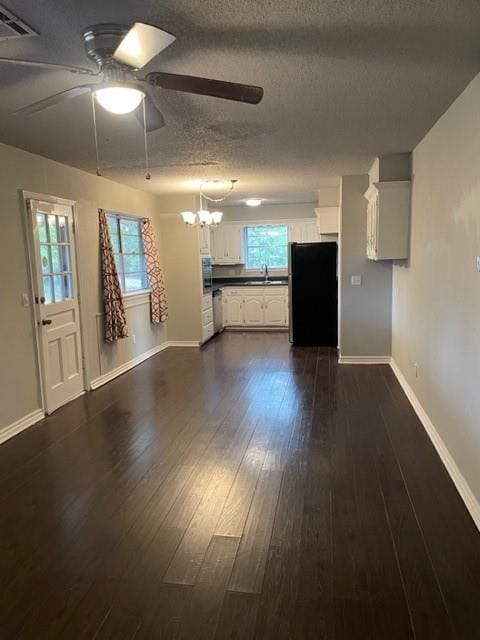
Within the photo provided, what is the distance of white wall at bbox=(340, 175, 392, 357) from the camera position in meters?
5.90

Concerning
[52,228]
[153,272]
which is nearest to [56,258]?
[52,228]

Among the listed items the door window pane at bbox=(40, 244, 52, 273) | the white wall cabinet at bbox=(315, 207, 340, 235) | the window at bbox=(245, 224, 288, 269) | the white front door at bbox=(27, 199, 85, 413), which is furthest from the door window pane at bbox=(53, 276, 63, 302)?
the window at bbox=(245, 224, 288, 269)

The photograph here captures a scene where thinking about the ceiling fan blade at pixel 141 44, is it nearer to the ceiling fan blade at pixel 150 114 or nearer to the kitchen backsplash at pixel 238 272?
the ceiling fan blade at pixel 150 114

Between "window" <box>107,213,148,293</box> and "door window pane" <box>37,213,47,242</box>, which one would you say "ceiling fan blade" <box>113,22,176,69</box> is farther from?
"window" <box>107,213,148,293</box>

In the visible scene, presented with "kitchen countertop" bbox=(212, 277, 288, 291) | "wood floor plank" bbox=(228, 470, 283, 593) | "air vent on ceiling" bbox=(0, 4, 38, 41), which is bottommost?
"wood floor plank" bbox=(228, 470, 283, 593)

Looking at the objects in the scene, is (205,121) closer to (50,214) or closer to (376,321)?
(50,214)

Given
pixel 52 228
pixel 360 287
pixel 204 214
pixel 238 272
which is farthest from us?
pixel 238 272

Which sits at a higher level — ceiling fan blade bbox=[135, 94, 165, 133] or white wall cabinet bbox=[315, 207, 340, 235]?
ceiling fan blade bbox=[135, 94, 165, 133]

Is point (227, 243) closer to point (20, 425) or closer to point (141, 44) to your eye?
point (20, 425)

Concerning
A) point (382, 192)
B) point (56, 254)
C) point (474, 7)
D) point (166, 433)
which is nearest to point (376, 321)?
point (382, 192)

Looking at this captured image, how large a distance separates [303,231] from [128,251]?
3.91m

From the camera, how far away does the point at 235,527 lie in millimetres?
2557

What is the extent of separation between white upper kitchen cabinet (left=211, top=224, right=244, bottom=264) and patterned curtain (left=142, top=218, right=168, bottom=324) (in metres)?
2.48

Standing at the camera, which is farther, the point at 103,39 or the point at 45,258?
the point at 45,258
